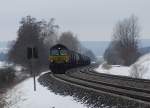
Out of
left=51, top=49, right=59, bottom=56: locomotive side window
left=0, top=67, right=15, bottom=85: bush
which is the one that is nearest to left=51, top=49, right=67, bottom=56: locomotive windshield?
left=51, top=49, right=59, bottom=56: locomotive side window

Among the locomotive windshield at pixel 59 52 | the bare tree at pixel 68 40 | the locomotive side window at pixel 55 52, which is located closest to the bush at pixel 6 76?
the locomotive side window at pixel 55 52

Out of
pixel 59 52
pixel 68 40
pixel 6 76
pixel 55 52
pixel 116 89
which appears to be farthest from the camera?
pixel 68 40

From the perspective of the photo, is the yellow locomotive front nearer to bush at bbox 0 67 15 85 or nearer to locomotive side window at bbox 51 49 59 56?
locomotive side window at bbox 51 49 59 56

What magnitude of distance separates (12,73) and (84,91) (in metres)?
38.2

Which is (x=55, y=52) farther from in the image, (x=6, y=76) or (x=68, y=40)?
(x=68, y=40)

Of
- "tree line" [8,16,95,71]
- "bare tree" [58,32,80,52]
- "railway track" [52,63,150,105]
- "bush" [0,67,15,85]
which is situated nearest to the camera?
"railway track" [52,63,150,105]

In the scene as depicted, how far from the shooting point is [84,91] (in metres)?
20.9

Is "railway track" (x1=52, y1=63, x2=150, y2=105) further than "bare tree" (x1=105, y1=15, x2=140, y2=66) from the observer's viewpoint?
No

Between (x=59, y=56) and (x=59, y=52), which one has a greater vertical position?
(x=59, y=52)

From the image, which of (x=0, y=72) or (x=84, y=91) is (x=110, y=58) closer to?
(x=0, y=72)

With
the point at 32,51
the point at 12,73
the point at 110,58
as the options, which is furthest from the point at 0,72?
the point at 110,58

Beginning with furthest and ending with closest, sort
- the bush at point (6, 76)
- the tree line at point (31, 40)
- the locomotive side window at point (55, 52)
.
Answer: the tree line at point (31, 40) < the bush at point (6, 76) < the locomotive side window at point (55, 52)

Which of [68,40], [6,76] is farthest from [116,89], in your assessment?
[68,40]

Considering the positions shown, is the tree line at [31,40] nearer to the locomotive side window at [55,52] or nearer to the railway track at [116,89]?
the locomotive side window at [55,52]
